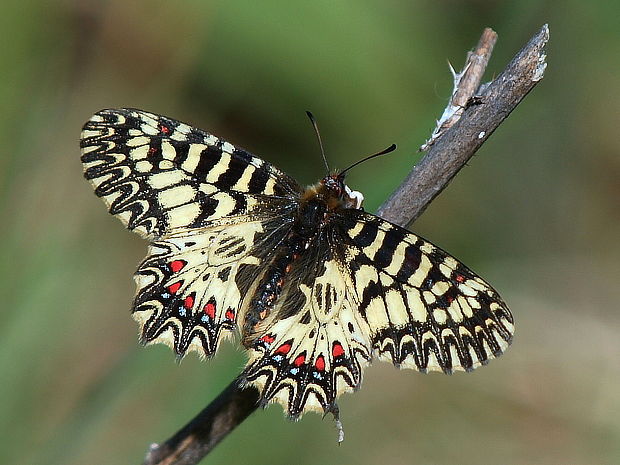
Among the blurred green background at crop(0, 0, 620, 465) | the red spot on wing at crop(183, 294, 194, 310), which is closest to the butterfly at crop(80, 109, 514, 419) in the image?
the red spot on wing at crop(183, 294, 194, 310)

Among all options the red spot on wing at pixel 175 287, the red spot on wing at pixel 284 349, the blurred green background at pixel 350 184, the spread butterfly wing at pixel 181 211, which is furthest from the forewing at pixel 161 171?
the blurred green background at pixel 350 184

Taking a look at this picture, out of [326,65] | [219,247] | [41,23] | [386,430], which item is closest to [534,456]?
[386,430]

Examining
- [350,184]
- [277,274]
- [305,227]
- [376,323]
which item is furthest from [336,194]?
[350,184]

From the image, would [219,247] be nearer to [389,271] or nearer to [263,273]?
[263,273]

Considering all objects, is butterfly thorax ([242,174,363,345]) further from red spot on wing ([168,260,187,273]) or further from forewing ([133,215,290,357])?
red spot on wing ([168,260,187,273])

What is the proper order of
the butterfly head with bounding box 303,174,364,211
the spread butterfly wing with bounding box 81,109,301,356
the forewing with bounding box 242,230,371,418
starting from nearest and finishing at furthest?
the forewing with bounding box 242,230,371,418
the spread butterfly wing with bounding box 81,109,301,356
the butterfly head with bounding box 303,174,364,211

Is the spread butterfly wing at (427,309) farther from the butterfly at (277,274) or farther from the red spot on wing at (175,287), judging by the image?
the red spot on wing at (175,287)
